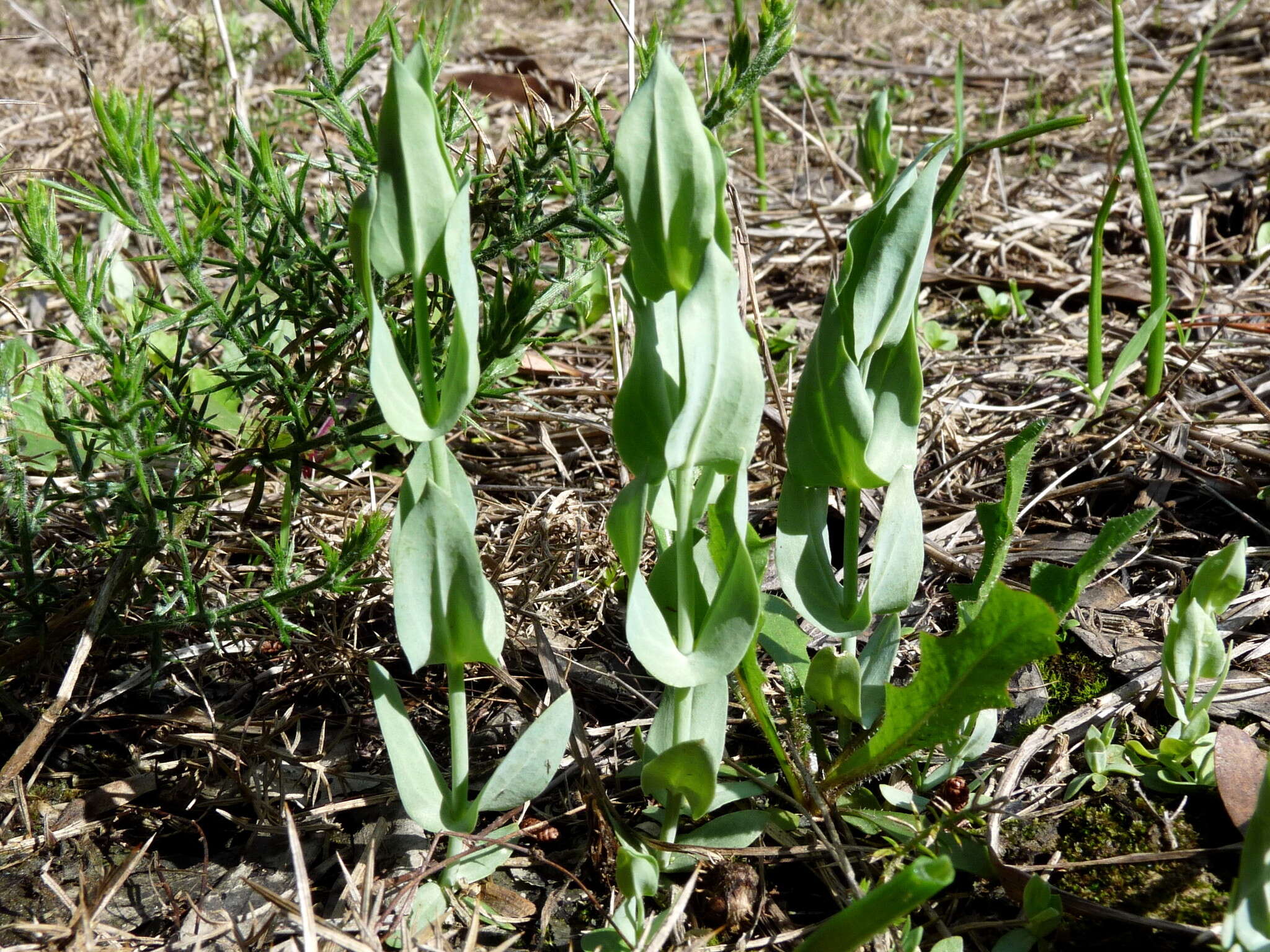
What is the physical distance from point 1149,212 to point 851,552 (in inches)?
44.5

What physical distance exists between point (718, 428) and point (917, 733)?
431mm

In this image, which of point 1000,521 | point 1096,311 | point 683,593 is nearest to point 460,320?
point 683,593

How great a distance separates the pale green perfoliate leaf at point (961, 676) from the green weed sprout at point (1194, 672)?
309 millimetres

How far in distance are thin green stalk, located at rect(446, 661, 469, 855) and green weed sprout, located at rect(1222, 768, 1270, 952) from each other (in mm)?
714

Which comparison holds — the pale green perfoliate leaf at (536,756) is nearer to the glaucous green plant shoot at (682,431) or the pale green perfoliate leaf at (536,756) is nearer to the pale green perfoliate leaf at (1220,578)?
the glaucous green plant shoot at (682,431)

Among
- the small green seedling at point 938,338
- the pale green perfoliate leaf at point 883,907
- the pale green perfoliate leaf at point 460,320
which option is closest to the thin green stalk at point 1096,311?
the small green seedling at point 938,338

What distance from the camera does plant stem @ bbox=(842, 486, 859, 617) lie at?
1.13 metres

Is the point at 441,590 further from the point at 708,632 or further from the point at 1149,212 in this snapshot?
the point at 1149,212

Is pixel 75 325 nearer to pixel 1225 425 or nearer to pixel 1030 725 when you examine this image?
pixel 1030 725

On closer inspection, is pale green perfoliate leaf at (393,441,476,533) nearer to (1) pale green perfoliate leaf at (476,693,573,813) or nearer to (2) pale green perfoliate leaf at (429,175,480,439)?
(2) pale green perfoliate leaf at (429,175,480,439)

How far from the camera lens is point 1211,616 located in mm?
1253

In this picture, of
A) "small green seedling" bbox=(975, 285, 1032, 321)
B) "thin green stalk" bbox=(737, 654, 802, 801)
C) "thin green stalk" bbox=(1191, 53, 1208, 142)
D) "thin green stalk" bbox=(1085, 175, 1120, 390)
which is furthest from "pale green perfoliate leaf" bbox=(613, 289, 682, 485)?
"thin green stalk" bbox=(1191, 53, 1208, 142)

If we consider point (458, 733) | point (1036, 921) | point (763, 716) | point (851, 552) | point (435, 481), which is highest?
point (435, 481)

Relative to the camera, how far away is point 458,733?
40.7 inches
